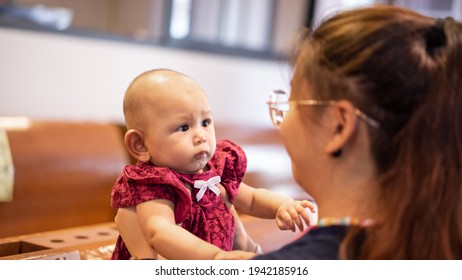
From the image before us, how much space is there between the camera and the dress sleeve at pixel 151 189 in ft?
3.49

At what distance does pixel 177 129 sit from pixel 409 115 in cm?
37

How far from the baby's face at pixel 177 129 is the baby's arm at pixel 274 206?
18cm

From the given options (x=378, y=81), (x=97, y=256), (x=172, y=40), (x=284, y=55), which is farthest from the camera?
(x=172, y=40)

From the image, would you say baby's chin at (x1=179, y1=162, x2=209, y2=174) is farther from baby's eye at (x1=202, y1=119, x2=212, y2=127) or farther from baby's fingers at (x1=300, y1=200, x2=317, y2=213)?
baby's fingers at (x1=300, y1=200, x2=317, y2=213)

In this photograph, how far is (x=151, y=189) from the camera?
3.51 feet

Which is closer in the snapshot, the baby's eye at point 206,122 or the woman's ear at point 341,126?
the woman's ear at point 341,126

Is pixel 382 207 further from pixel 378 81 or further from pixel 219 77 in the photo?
pixel 219 77

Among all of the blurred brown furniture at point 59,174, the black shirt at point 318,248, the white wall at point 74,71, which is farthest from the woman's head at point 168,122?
the white wall at point 74,71

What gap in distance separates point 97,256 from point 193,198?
0.47m

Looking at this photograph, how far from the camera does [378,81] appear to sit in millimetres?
907

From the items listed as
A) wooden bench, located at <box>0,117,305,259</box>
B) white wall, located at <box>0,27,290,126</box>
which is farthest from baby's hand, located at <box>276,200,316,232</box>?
white wall, located at <box>0,27,290,126</box>

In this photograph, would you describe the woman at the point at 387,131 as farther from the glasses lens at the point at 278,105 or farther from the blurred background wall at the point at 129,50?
the blurred background wall at the point at 129,50
